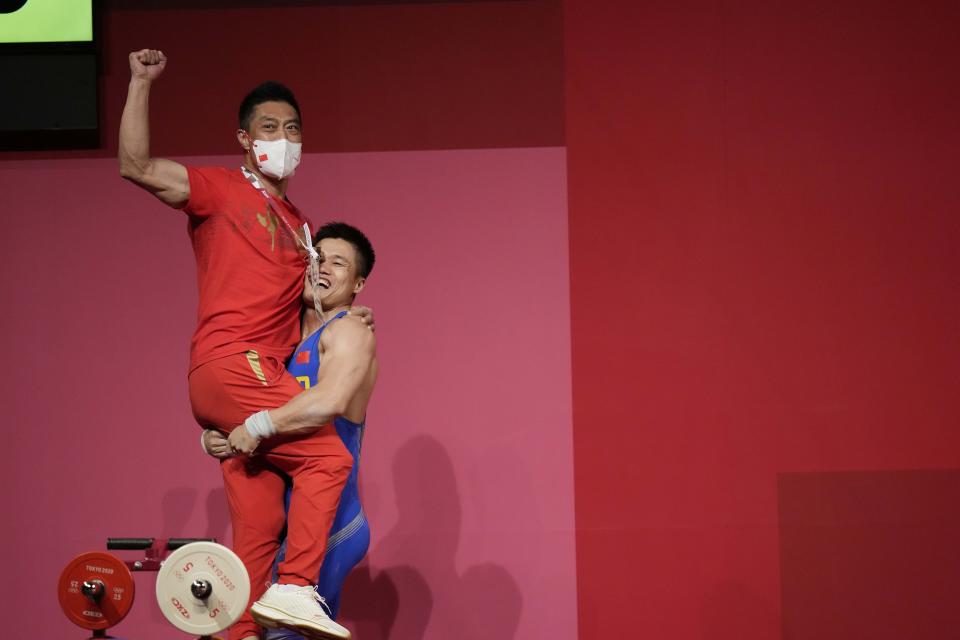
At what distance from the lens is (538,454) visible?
4227mm

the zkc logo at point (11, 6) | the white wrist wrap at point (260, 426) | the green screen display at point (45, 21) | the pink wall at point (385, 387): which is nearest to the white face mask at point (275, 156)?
the white wrist wrap at point (260, 426)

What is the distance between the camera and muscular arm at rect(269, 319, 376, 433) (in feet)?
9.65

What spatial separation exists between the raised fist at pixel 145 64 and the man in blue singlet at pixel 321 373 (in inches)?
29.1

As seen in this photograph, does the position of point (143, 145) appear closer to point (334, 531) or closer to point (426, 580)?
point (334, 531)

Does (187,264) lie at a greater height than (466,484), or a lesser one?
greater

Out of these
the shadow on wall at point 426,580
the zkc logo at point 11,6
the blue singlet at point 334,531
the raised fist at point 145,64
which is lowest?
the shadow on wall at point 426,580

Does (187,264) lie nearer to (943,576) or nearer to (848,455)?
(848,455)

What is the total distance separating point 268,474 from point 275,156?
91 cm

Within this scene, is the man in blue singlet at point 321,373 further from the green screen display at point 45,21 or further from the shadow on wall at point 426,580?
the green screen display at point 45,21

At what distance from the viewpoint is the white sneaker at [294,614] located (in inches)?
110

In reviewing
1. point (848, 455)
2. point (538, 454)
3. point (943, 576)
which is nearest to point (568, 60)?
point (538, 454)

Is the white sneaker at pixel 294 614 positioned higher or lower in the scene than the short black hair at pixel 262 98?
lower

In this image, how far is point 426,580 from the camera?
13.8 ft

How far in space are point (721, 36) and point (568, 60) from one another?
0.60m
